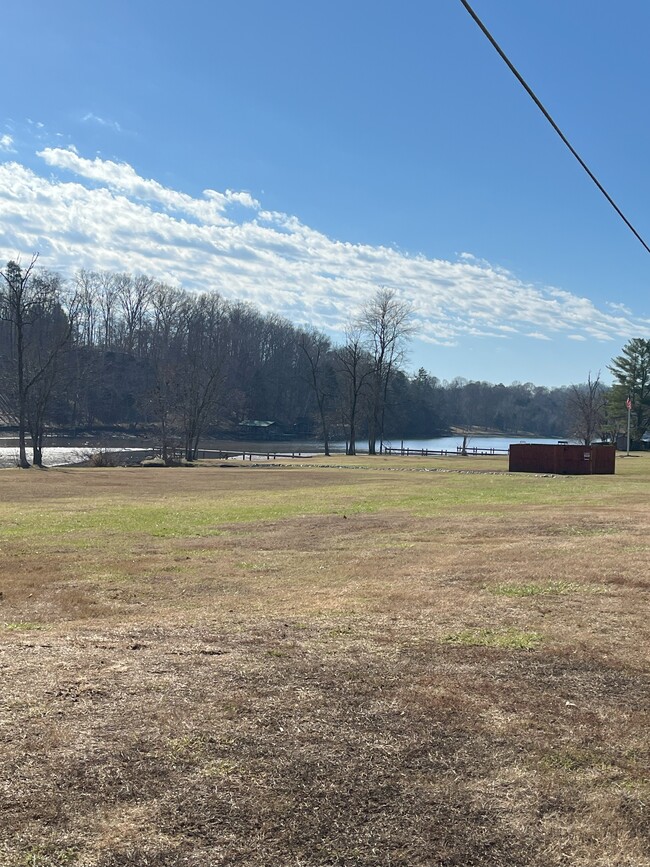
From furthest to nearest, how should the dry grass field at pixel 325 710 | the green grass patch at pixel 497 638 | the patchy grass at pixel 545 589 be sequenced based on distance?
the patchy grass at pixel 545 589, the green grass patch at pixel 497 638, the dry grass field at pixel 325 710

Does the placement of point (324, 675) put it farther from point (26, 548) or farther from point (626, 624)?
point (26, 548)

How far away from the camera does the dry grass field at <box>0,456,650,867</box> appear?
340cm

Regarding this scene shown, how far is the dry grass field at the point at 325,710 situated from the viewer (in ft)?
11.2

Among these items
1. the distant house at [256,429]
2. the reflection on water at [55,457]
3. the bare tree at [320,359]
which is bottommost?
the reflection on water at [55,457]

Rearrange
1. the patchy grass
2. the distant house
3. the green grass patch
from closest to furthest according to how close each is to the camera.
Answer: the green grass patch
the patchy grass
the distant house

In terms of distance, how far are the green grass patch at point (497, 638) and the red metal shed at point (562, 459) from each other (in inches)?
1245

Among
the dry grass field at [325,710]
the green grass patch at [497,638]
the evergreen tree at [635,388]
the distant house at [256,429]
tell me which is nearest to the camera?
the dry grass field at [325,710]

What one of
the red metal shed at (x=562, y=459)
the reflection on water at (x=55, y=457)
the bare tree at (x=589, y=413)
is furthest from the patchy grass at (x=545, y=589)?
the bare tree at (x=589, y=413)

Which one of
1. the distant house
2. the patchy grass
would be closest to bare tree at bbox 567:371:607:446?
the distant house

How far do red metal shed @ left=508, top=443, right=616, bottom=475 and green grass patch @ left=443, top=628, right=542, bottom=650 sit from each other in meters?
31.6

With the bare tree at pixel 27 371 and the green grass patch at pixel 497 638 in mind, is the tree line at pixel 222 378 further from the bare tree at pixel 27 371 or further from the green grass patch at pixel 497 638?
the green grass patch at pixel 497 638

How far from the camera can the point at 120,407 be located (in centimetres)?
10494

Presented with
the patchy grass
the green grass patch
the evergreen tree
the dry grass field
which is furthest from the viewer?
the evergreen tree

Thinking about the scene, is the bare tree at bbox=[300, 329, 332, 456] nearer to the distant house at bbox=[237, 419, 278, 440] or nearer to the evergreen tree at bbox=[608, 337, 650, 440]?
the distant house at bbox=[237, 419, 278, 440]
